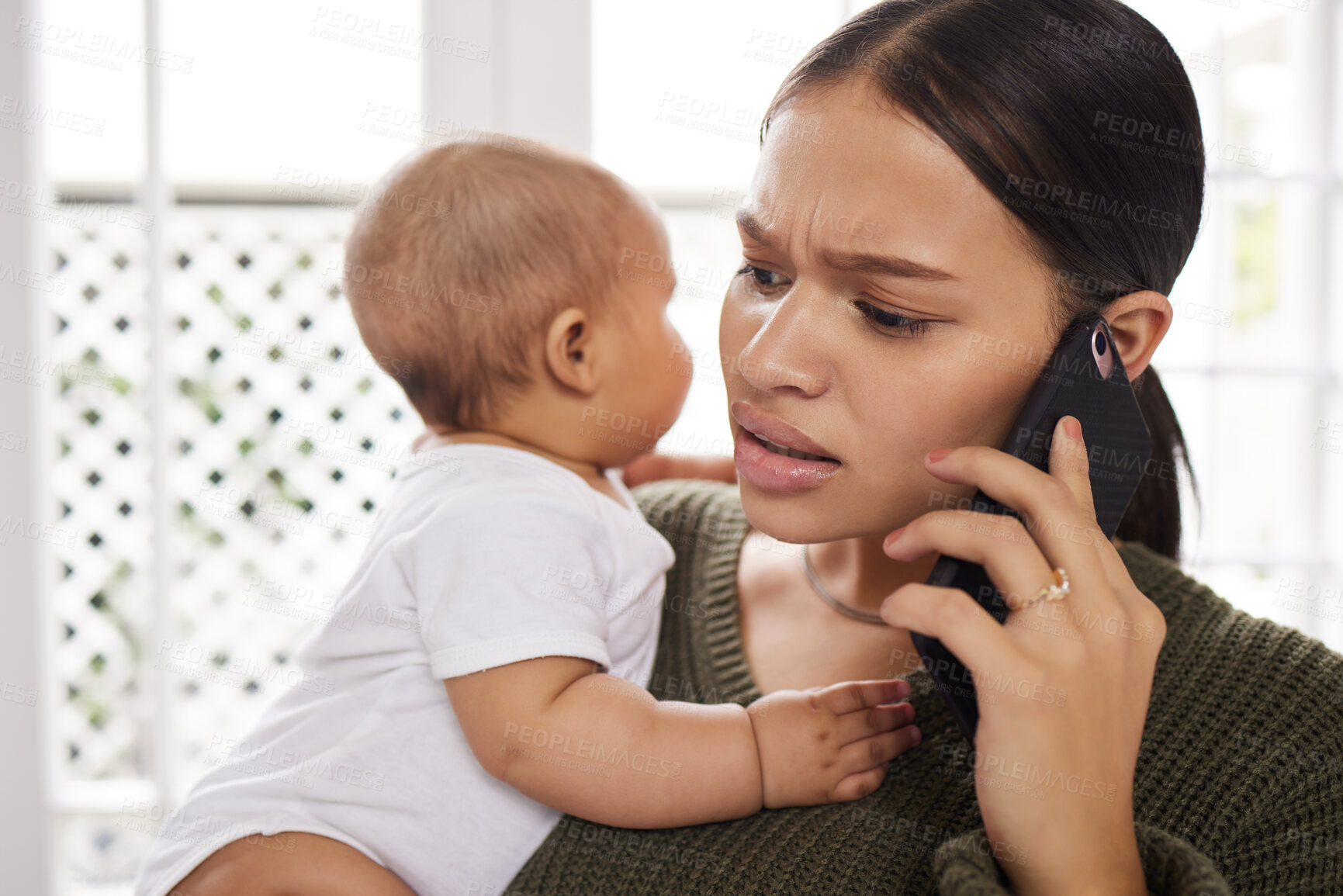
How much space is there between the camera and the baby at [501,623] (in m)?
0.86

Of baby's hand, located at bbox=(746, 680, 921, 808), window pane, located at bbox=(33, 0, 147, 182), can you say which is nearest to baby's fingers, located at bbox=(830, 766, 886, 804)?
baby's hand, located at bbox=(746, 680, 921, 808)

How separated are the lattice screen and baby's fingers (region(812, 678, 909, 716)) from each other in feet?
5.59

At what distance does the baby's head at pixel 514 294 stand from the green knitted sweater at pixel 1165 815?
0.45 meters

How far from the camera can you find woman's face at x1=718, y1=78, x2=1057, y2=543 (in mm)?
832

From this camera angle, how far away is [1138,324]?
96 centimetres

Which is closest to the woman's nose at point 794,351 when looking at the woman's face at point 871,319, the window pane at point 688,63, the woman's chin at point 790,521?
the woman's face at point 871,319

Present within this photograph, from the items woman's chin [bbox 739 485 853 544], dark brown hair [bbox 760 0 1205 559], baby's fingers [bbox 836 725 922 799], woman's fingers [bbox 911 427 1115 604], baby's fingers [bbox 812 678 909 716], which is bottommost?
baby's fingers [bbox 836 725 922 799]

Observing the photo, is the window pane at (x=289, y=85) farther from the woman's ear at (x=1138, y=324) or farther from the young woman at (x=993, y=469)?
the woman's ear at (x=1138, y=324)

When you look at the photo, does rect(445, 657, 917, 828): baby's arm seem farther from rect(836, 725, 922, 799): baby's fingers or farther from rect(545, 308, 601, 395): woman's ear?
rect(545, 308, 601, 395): woman's ear

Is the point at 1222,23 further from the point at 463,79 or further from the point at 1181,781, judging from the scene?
the point at 1181,781

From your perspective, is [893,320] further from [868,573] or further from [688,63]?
[688,63]

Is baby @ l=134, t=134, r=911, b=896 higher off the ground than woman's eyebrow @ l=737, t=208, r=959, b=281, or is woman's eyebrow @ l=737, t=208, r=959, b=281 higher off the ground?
woman's eyebrow @ l=737, t=208, r=959, b=281

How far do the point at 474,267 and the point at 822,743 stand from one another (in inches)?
23.8

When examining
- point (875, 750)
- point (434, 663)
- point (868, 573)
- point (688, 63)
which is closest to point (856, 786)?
point (875, 750)
